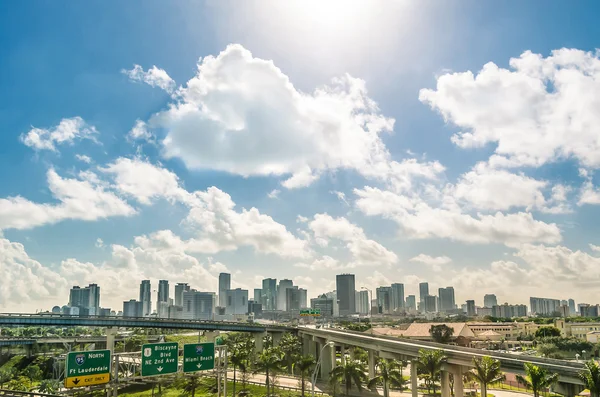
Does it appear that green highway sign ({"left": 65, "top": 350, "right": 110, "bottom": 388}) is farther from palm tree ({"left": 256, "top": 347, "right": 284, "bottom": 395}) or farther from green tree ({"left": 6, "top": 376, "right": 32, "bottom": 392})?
green tree ({"left": 6, "top": 376, "right": 32, "bottom": 392})

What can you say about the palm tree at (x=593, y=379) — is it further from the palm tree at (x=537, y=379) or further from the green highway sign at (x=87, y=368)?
the green highway sign at (x=87, y=368)

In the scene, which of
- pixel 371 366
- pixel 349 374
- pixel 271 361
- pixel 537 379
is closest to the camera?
pixel 537 379

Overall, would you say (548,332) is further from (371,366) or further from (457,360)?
(457,360)

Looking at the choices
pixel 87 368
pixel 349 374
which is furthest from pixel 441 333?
pixel 87 368

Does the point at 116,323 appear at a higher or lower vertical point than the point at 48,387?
higher

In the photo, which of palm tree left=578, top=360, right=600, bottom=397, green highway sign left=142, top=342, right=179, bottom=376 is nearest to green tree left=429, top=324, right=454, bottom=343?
palm tree left=578, top=360, right=600, bottom=397

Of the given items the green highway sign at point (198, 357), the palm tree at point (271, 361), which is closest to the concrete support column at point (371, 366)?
the palm tree at point (271, 361)
